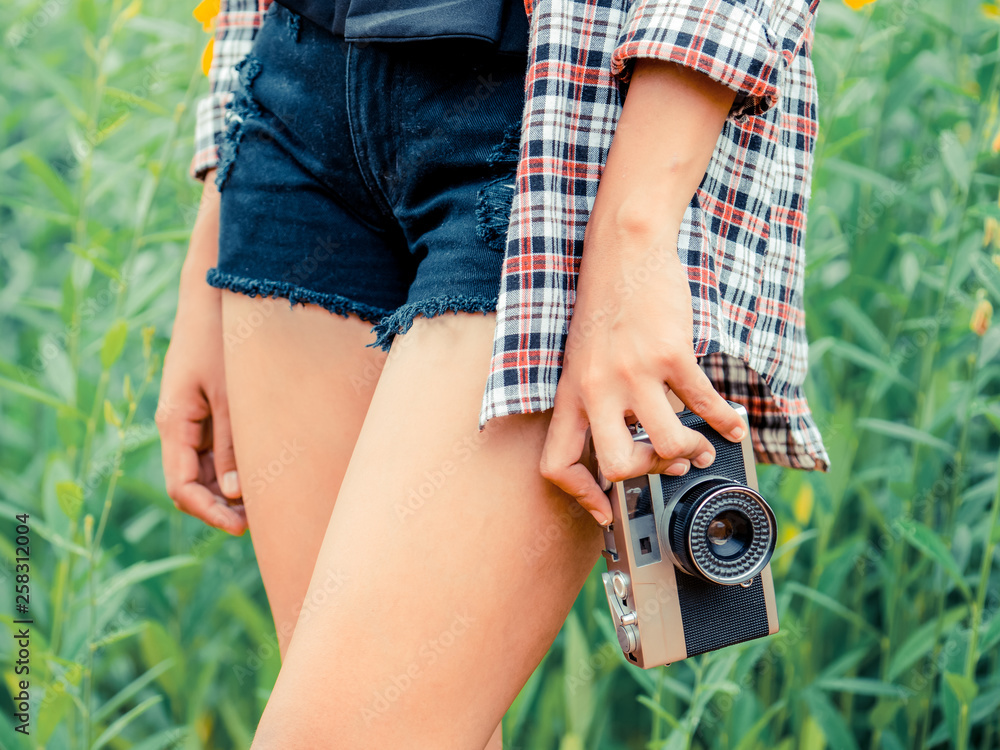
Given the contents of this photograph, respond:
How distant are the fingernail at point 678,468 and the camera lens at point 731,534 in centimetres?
5

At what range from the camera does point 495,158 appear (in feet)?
2.10

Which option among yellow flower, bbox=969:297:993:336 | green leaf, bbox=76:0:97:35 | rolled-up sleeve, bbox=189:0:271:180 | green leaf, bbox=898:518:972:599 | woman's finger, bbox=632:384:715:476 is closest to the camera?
woman's finger, bbox=632:384:715:476

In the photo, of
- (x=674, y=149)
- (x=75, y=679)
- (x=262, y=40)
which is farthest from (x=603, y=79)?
(x=75, y=679)

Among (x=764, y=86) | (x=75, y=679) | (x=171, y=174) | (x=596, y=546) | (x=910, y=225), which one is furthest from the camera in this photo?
(x=910, y=225)

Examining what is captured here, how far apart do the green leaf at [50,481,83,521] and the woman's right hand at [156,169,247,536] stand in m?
0.18

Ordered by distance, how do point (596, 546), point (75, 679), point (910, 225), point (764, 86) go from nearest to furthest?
point (764, 86) < point (596, 546) < point (75, 679) < point (910, 225)

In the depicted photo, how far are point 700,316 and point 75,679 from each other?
910 millimetres

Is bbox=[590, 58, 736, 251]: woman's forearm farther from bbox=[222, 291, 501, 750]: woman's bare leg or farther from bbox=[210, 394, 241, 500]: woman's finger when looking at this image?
bbox=[210, 394, 241, 500]: woman's finger

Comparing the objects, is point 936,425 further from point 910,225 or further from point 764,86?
point 764,86

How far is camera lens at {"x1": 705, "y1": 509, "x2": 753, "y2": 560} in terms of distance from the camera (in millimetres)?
617

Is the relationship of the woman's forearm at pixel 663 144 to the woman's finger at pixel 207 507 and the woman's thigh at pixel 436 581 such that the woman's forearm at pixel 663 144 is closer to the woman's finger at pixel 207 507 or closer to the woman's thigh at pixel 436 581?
the woman's thigh at pixel 436 581

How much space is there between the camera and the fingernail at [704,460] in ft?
1.96

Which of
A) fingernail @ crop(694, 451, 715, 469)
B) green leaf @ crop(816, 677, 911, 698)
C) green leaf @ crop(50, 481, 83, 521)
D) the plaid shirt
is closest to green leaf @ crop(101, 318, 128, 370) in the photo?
green leaf @ crop(50, 481, 83, 521)

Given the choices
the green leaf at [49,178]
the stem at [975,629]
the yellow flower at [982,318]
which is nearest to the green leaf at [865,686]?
the stem at [975,629]
